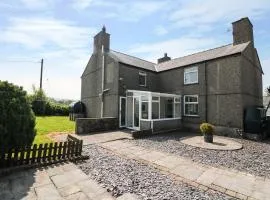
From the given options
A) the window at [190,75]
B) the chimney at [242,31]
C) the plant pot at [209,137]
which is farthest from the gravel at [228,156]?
the chimney at [242,31]

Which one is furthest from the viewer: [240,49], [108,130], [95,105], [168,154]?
[95,105]

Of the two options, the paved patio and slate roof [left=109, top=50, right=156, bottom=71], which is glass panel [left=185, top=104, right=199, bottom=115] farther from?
the paved patio

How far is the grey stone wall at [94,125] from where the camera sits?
1373 centimetres

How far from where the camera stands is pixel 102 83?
18906mm

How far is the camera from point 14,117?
21.2 feet

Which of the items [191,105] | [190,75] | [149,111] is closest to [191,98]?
[191,105]

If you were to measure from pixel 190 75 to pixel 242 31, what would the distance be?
5370 millimetres

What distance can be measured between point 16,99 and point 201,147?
872cm

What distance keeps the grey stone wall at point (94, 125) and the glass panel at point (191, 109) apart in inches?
254

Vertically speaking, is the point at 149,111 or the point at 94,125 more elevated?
the point at 149,111

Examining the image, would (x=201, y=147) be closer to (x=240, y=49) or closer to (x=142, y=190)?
(x=142, y=190)

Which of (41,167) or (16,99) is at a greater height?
(16,99)

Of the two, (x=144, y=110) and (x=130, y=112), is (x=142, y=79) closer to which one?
(x=130, y=112)

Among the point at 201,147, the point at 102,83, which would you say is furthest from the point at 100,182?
the point at 102,83
